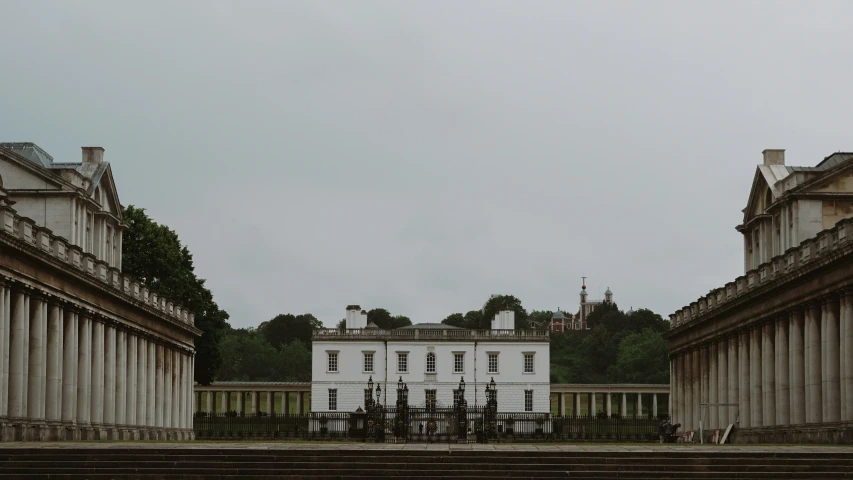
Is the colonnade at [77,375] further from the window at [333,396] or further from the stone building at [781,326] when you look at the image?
the window at [333,396]

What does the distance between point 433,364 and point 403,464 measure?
9108 cm

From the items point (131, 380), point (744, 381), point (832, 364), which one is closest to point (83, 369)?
point (131, 380)

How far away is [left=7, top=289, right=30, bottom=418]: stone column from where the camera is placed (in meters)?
50.0

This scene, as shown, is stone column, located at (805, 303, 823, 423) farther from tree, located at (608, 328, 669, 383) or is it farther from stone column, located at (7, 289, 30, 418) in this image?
tree, located at (608, 328, 669, 383)

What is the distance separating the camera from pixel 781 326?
61.7 metres

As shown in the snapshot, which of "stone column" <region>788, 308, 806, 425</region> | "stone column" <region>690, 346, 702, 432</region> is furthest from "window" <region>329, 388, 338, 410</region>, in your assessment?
"stone column" <region>788, 308, 806, 425</region>

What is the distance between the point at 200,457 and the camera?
36.9m

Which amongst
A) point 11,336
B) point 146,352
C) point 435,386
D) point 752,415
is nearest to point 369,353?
point 435,386

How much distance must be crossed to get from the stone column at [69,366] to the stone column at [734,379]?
32.6 metres

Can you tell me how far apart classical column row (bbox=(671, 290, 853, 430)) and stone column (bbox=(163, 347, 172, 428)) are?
29.9 m

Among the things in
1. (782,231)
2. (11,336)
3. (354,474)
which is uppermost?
(782,231)

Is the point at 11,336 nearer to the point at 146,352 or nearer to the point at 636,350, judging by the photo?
the point at 146,352

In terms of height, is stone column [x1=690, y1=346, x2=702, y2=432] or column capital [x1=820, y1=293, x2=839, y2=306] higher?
column capital [x1=820, y1=293, x2=839, y2=306]

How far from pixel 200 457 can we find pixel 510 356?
91.5 m
